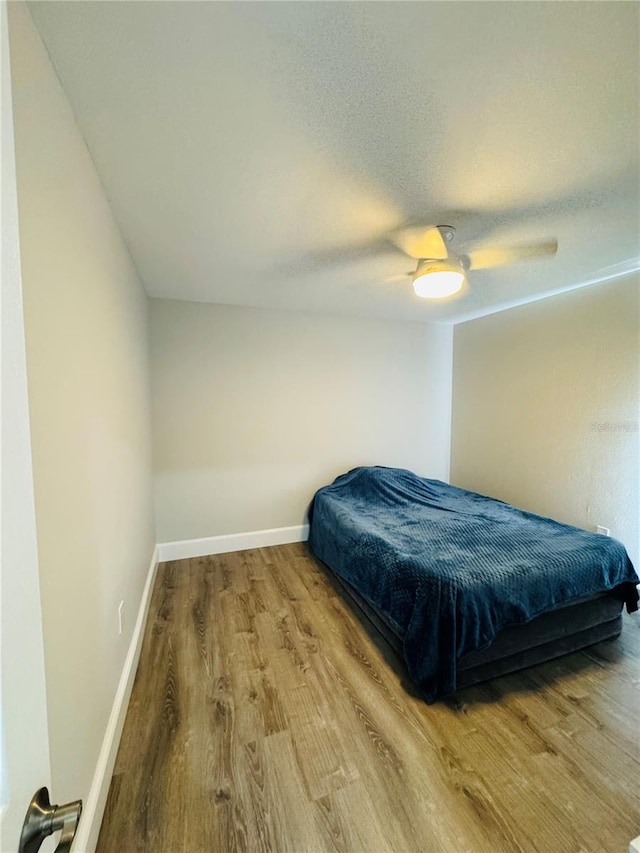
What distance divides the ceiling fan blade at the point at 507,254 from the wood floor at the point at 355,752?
2257 millimetres

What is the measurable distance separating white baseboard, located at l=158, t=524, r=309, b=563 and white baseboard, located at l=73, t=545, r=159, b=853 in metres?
1.10

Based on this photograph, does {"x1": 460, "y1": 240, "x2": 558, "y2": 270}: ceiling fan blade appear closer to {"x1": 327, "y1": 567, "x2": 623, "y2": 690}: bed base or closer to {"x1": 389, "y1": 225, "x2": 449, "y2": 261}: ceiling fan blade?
{"x1": 389, "y1": 225, "x2": 449, "y2": 261}: ceiling fan blade

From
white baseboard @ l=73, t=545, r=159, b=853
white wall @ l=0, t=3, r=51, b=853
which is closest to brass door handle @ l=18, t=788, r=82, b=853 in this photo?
white wall @ l=0, t=3, r=51, b=853

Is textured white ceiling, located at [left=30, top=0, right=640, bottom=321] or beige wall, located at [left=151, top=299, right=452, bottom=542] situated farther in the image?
beige wall, located at [left=151, top=299, right=452, bottom=542]

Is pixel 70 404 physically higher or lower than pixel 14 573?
higher

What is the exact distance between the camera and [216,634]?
2160 millimetres

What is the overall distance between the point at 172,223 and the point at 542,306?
9.94ft

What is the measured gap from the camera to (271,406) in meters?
3.37

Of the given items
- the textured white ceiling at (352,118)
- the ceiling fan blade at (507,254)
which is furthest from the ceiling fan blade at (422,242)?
the ceiling fan blade at (507,254)

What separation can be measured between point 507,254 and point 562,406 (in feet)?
5.27

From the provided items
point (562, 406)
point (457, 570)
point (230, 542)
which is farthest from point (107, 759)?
point (562, 406)

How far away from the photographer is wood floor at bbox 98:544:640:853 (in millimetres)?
1165

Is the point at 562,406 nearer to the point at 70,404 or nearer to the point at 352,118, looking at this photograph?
the point at 352,118

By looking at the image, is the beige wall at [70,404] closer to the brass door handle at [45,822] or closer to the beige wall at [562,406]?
the brass door handle at [45,822]
